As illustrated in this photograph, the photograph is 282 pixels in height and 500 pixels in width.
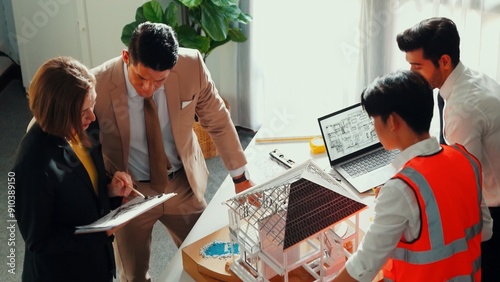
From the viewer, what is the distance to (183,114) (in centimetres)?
265

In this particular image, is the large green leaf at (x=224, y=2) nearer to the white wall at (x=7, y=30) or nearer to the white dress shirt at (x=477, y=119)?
the white dress shirt at (x=477, y=119)

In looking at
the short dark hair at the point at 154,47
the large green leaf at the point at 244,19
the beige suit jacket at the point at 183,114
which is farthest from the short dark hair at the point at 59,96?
the large green leaf at the point at 244,19

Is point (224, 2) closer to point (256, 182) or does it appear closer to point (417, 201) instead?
point (256, 182)

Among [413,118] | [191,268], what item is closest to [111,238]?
[191,268]

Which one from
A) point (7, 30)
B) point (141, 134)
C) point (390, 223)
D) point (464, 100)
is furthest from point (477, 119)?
point (7, 30)

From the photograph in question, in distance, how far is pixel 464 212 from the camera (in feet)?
6.07

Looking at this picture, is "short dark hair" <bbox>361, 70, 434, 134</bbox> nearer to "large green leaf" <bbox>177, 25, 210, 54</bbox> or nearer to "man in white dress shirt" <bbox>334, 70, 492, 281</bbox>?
"man in white dress shirt" <bbox>334, 70, 492, 281</bbox>

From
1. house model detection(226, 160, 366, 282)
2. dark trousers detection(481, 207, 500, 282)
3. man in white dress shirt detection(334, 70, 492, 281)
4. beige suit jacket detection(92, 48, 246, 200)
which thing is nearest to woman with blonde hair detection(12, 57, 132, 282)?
beige suit jacket detection(92, 48, 246, 200)

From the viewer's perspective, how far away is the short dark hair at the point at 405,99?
185 centimetres

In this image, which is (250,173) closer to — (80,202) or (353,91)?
(80,202)

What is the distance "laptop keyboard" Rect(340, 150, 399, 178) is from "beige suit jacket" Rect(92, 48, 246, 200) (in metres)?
0.45

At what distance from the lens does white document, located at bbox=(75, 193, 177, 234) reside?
218cm

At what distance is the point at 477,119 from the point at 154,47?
1.13m

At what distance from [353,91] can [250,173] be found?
147cm
